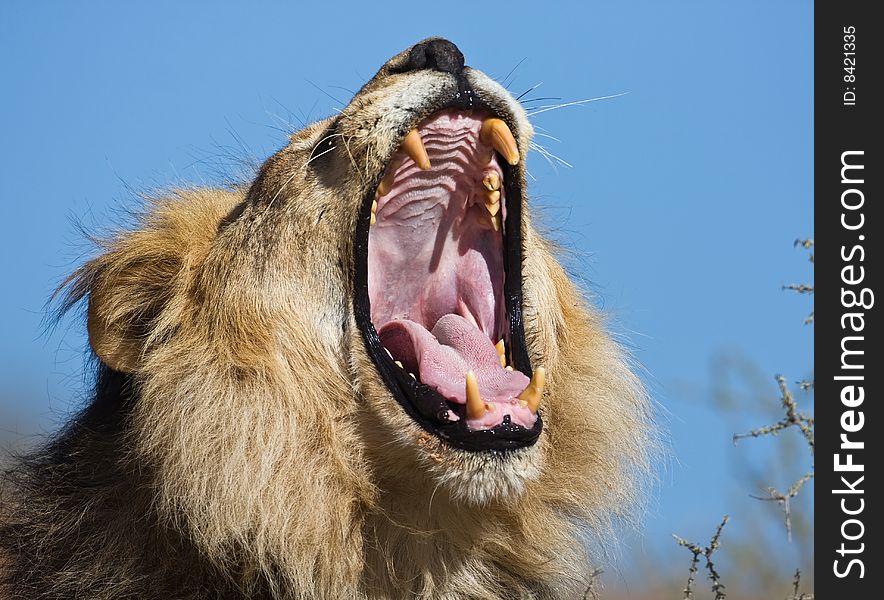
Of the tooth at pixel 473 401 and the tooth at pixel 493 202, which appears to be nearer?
the tooth at pixel 473 401

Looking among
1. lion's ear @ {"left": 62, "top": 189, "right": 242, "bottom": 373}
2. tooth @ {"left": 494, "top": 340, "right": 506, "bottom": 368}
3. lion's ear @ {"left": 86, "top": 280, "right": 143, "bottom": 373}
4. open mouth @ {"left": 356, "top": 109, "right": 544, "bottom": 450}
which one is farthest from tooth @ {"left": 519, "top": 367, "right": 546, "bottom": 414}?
lion's ear @ {"left": 86, "top": 280, "right": 143, "bottom": 373}

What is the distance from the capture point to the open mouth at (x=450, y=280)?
397 centimetres

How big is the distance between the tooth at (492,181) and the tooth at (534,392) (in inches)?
28.5

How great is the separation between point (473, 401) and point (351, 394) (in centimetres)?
41

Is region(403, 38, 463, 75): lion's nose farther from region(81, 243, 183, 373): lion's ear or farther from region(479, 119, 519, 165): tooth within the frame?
region(81, 243, 183, 373): lion's ear

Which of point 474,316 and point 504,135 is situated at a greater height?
point 504,135

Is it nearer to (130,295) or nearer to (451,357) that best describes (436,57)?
(451,357)

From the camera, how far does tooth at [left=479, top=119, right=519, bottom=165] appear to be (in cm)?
421

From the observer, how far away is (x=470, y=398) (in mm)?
3824

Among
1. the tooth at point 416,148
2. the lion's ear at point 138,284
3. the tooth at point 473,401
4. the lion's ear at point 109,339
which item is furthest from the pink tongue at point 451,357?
the lion's ear at point 109,339

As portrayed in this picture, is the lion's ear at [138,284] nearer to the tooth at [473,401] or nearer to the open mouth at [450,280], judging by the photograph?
the open mouth at [450,280]
